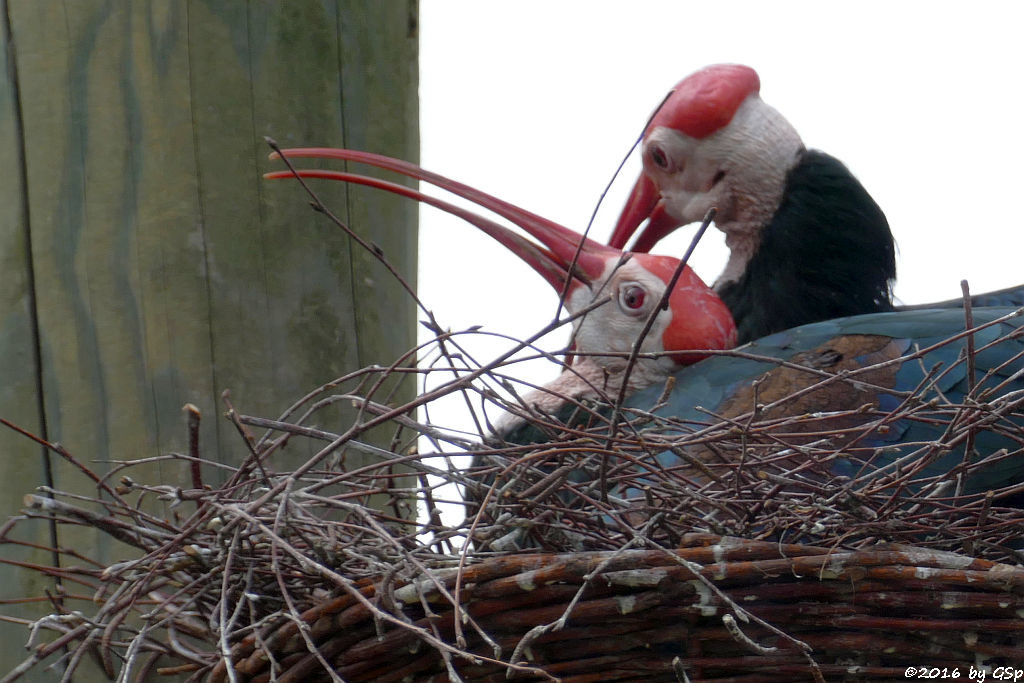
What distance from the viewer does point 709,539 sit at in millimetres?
1089

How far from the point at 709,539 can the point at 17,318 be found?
798 millimetres

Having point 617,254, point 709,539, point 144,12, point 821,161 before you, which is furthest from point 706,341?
point 144,12

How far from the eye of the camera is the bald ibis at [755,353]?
1515 mm

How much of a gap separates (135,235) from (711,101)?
1176 millimetres

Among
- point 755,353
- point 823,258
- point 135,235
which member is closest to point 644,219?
point 823,258

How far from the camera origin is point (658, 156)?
7.48ft

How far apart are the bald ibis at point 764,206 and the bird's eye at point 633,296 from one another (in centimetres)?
31

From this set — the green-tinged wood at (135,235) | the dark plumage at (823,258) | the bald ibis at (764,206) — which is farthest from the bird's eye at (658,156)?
the green-tinged wood at (135,235)

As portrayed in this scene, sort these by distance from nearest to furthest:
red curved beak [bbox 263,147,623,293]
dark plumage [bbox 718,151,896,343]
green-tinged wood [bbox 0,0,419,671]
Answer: green-tinged wood [bbox 0,0,419,671]
red curved beak [bbox 263,147,623,293]
dark plumage [bbox 718,151,896,343]

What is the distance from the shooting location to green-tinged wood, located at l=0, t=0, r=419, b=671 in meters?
1.38

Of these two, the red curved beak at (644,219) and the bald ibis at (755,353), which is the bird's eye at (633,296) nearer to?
the bald ibis at (755,353)

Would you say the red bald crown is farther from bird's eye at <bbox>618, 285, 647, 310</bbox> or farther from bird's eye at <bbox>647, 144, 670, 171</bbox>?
bird's eye at <bbox>618, 285, 647, 310</bbox>

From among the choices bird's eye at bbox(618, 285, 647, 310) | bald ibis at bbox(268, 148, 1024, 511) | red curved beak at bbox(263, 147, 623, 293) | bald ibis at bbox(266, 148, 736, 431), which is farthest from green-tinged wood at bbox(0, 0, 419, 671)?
bird's eye at bbox(618, 285, 647, 310)

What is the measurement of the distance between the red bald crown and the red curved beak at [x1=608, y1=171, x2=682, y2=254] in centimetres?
14
